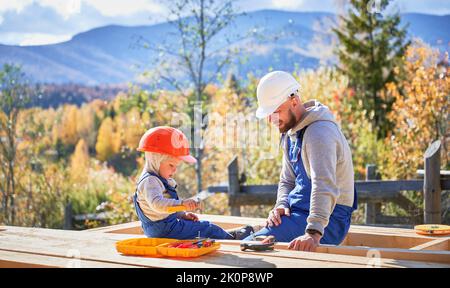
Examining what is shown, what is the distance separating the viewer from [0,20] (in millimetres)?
8547

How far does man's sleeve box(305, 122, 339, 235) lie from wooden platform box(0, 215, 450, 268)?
0.25 metres

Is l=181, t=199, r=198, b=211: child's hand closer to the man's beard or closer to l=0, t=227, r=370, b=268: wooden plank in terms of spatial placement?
l=0, t=227, r=370, b=268: wooden plank

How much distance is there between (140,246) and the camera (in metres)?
3.11

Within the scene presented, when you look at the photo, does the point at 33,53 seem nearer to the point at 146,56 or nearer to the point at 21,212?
the point at 146,56

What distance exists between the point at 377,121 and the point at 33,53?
11.8 m

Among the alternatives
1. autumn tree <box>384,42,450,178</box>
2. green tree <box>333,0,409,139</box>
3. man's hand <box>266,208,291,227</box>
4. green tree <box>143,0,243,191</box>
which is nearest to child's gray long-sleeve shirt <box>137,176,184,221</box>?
man's hand <box>266,208,291,227</box>

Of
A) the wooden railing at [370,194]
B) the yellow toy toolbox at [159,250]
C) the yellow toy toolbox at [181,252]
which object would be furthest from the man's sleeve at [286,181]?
the wooden railing at [370,194]

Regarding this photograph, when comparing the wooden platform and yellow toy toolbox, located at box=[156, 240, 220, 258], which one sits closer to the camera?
the wooden platform

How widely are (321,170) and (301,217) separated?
1.28 ft

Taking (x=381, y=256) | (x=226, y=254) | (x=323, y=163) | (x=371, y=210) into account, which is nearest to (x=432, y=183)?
(x=371, y=210)

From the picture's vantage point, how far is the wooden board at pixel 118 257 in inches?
111

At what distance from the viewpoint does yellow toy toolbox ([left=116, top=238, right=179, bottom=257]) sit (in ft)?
10.1

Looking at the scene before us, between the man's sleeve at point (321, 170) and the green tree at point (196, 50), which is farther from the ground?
the green tree at point (196, 50)

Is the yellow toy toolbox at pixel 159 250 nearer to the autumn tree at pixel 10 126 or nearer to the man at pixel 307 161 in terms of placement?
the man at pixel 307 161
